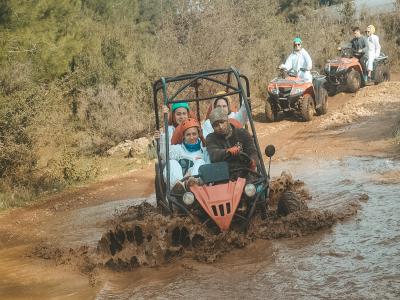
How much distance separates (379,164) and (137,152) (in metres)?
5.69

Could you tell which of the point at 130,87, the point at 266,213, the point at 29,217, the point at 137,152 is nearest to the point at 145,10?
the point at 130,87

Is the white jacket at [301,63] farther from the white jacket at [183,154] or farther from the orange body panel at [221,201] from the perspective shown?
the orange body panel at [221,201]

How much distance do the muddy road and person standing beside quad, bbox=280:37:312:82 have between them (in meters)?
3.70

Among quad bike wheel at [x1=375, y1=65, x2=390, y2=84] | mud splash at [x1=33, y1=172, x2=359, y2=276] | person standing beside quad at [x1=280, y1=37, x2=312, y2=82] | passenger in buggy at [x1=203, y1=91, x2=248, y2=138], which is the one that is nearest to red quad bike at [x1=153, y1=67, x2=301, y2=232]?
mud splash at [x1=33, y1=172, x2=359, y2=276]

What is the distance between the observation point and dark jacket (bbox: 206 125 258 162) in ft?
22.5

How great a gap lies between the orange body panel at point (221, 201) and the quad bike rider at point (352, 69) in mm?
11726

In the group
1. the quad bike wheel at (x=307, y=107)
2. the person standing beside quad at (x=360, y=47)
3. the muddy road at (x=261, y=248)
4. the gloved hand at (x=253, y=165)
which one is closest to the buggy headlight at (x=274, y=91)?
the quad bike wheel at (x=307, y=107)

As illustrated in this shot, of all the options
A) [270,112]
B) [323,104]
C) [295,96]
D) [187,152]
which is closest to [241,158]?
[187,152]

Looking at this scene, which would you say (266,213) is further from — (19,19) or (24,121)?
(19,19)

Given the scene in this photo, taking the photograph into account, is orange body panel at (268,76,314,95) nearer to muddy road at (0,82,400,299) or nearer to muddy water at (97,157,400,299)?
muddy road at (0,82,400,299)

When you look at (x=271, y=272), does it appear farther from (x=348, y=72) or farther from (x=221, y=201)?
(x=348, y=72)

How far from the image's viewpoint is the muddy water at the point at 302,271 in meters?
4.96

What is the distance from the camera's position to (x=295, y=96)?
47.8 feet

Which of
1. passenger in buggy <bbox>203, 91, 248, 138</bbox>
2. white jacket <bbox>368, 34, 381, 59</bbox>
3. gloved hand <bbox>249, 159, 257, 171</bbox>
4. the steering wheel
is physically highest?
white jacket <bbox>368, 34, 381, 59</bbox>
